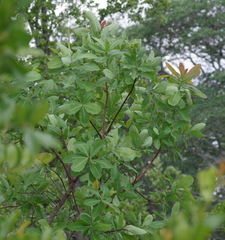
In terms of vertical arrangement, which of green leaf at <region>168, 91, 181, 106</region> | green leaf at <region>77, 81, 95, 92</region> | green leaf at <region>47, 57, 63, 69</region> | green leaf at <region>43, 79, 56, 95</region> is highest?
green leaf at <region>47, 57, 63, 69</region>

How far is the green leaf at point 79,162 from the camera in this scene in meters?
1.46

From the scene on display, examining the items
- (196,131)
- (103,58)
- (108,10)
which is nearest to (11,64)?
(103,58)

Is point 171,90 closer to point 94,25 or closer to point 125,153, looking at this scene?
point 125,153

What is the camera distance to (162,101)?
183 centimetres

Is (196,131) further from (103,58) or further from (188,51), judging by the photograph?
(188,51)

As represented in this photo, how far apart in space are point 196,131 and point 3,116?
1.75 m

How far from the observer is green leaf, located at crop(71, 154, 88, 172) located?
1460 millimetres

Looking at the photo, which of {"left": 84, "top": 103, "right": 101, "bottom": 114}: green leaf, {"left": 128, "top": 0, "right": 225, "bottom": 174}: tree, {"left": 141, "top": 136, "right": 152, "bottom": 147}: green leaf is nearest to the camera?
{"left": 84, "top": 103, "right": 101, "bottom": 114}: green leaf

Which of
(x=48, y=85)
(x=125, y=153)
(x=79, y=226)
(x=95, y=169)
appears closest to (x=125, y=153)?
(x=125, y=153)

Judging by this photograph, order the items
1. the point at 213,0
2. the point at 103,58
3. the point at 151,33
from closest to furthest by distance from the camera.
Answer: the point at 103,58
the point at 213,0
the point at 151,33

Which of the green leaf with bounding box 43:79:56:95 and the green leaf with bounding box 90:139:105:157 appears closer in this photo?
the green leaf with bounding box 90:139:105:157

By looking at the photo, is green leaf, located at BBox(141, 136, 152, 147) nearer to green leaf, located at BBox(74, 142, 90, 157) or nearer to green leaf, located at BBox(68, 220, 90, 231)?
green leaf, located at BBox(74, 142, 90, 157)

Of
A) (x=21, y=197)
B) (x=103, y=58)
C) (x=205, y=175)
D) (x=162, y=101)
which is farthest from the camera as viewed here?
(x=21, y=197)

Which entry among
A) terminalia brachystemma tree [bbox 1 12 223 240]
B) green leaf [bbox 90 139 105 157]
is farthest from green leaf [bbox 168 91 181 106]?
green leaf [bbox 90 139 105 157]
